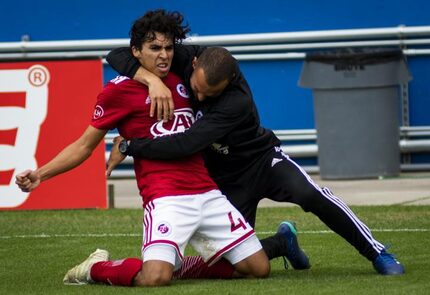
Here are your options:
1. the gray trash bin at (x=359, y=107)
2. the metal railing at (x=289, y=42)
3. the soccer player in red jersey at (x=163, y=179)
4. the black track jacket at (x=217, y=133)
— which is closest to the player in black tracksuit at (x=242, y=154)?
the black track jacket at (x=217, y=133)

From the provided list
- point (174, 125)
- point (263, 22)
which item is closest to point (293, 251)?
point (174, 125)

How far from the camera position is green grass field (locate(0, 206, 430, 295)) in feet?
22.7

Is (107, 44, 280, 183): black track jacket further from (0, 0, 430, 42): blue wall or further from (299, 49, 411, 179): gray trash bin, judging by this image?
(0, 0, 430, 42): blue wall

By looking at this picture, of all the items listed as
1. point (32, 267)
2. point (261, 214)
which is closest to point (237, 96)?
point (32, 267)

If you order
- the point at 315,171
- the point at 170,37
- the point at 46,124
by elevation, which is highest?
the point at 170,37

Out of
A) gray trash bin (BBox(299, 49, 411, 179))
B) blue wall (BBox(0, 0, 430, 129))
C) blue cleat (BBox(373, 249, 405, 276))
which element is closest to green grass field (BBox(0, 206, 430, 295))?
blue cleat (BBox(373, 249, 405, 276))

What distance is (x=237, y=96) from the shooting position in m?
7.29

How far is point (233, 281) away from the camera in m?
7.26

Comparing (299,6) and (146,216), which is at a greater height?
(299,6)

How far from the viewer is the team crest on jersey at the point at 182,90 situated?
288 inches

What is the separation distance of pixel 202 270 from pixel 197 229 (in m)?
0.38

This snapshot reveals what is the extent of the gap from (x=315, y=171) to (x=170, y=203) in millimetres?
7607

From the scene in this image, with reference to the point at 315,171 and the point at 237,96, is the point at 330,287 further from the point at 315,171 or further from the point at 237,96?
the point at 315,171

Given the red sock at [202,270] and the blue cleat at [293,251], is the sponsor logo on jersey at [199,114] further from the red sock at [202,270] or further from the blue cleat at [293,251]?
the blue cleat at [293,251]
